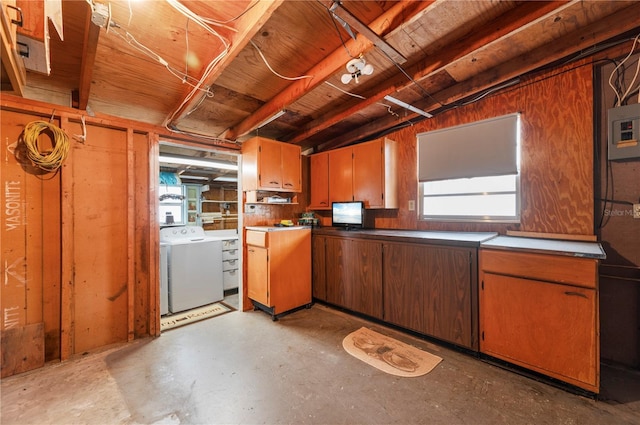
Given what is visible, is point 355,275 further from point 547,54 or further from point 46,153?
point 46,153

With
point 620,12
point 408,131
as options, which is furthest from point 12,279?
point 620,12

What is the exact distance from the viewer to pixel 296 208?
3883 millimetres

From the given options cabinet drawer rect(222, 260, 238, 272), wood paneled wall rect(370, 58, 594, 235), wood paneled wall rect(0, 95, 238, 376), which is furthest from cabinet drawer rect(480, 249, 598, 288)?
cabinet drawer rect(222, 260, 238, 272)

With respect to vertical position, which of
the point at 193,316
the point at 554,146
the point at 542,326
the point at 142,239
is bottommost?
the point at 193,316

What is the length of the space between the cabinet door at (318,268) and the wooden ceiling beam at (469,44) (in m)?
1.67

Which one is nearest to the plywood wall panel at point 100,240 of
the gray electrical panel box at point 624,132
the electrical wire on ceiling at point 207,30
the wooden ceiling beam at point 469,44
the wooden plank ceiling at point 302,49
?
the wooden plank ceiling at point 302,49

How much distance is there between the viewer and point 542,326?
5.93ft

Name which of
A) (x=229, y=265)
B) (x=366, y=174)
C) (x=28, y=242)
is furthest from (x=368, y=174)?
(x=28, y=242)

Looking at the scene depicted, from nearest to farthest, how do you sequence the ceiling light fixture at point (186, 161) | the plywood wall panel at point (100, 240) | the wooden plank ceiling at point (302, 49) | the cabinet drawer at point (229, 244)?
the wooden plank ceiling at point (302, 49) → the plywood wall panel at point (100, 240) → the ceiling light fixture at point (186, 161) → the cabinet drawer at point (229, 244)

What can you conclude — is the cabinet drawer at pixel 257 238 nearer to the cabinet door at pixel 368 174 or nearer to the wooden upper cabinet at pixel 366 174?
the wooden upper cabinet at pixel 366 174

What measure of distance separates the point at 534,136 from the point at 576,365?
1.88 metres

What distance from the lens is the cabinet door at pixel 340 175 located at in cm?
337

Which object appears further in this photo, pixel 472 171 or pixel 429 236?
pixel 472 171

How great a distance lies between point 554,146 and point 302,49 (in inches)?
92.4
